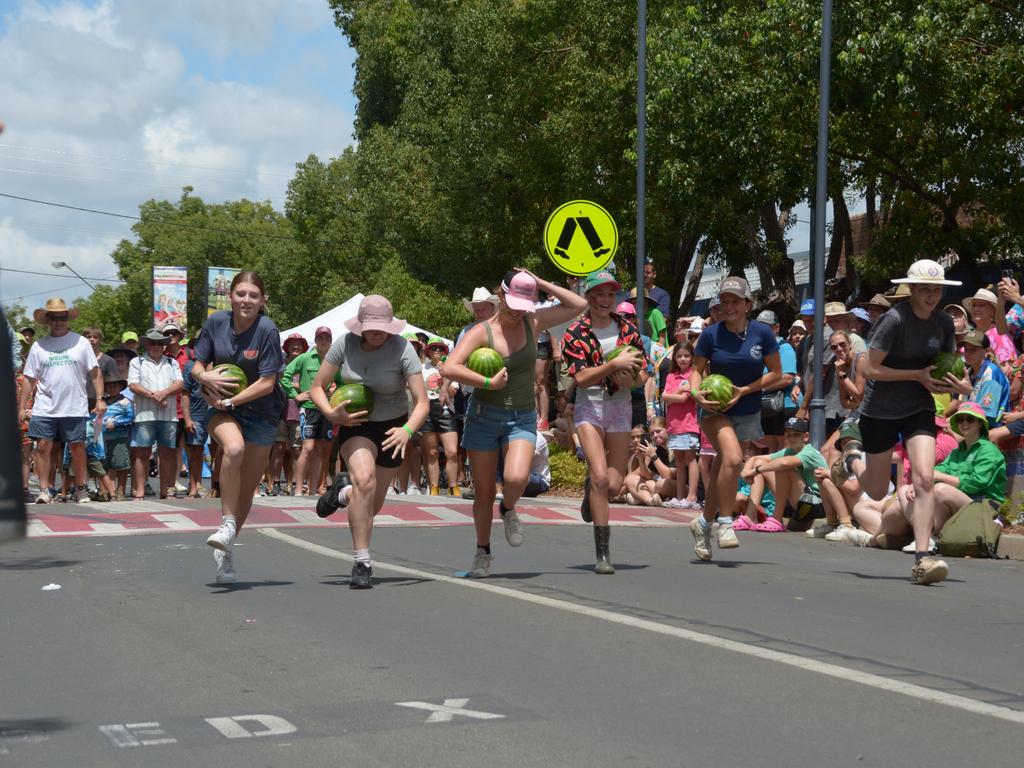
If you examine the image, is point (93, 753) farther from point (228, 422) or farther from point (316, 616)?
point (228, 422)

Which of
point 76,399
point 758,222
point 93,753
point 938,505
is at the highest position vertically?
point 758,222

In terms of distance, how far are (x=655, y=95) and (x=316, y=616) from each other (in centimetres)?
1852

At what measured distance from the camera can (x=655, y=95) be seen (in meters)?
26.2

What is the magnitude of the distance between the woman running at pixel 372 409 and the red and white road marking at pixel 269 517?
16.2 feet

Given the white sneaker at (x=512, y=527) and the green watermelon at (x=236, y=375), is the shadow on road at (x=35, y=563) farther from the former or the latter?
the white sneaker at (x=512, y=527)

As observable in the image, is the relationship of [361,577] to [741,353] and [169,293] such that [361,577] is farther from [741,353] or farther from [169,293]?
[169,293]

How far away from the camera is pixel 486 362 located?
10.4m

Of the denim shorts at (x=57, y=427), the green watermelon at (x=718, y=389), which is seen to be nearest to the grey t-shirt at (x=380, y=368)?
the green watermelon at (x=718, y=389)

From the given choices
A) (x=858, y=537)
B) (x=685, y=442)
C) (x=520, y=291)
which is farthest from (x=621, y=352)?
(x=685, y=442)

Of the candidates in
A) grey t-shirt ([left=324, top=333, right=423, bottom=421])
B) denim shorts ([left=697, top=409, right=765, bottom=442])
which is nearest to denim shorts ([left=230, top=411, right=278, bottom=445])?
grey t-shirt ([left=324, top=333, right=423, bottom=421])

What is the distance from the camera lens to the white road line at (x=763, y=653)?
6298 mm

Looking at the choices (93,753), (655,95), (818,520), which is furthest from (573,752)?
(655,95)

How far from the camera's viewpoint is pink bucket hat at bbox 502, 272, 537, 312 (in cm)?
1041

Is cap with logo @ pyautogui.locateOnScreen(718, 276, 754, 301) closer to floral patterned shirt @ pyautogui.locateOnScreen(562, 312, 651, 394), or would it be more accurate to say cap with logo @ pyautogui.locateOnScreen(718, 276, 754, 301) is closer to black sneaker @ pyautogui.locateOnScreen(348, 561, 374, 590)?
floral patterned shirt @ pyautogui.locateOnScreen(562, 312, 651, 394)
